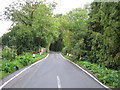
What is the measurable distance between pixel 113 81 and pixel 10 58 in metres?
10.7

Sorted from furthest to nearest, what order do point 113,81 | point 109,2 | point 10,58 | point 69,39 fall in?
point 69,39
point 10,58
point 109,2
point 113,81

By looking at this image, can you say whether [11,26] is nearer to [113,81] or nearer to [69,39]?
[69,39]

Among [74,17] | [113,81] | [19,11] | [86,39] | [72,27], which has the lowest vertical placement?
[113,81]

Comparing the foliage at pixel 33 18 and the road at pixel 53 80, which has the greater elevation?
the foliage at pixel 33 18

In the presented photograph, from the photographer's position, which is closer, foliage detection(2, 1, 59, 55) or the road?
the road

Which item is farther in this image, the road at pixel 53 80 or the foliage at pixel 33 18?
the foliage at pixel 33 18

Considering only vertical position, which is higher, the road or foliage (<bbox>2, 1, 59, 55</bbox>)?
foliage (<bbox>2, 1, 59, 55</bbox>)

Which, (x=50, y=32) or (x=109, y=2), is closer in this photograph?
(x=109, y=2)

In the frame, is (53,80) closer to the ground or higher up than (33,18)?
closer to the ground

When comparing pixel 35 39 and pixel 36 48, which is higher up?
pixel 35 39

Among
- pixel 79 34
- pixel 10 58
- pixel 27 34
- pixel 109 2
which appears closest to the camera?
pixel 109 2

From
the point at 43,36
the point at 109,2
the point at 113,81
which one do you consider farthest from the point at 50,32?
the point at 113,81

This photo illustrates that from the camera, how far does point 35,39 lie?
37.3 m

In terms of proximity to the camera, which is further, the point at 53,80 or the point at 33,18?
the point at 33,18
